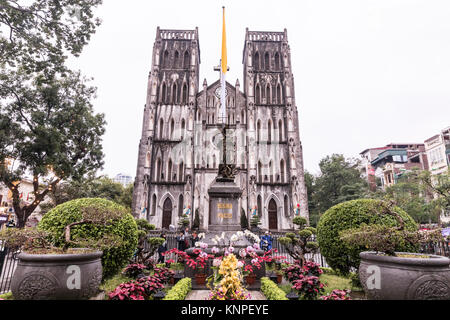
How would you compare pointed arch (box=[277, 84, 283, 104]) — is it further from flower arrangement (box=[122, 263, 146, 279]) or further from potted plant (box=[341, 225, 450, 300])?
potted plant (box=[341, 225, 450, 300])

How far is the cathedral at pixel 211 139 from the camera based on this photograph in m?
26.0

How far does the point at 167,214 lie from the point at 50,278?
22.8m

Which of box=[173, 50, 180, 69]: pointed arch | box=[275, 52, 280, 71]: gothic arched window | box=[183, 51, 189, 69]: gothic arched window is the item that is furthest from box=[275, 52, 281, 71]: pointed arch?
box=[173, 50, 180, 69]: pointed arch

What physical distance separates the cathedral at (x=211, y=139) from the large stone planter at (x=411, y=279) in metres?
20.3

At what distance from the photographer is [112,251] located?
641 centimetres

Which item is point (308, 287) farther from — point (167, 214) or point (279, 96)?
point (279, 96)

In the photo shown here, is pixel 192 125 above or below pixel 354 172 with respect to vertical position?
above

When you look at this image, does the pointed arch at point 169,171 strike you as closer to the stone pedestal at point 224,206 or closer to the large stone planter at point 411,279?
the stone pedestal at point 224,206

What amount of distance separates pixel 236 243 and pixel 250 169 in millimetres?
18364

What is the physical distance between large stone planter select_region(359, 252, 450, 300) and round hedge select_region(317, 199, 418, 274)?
218 centimetres
